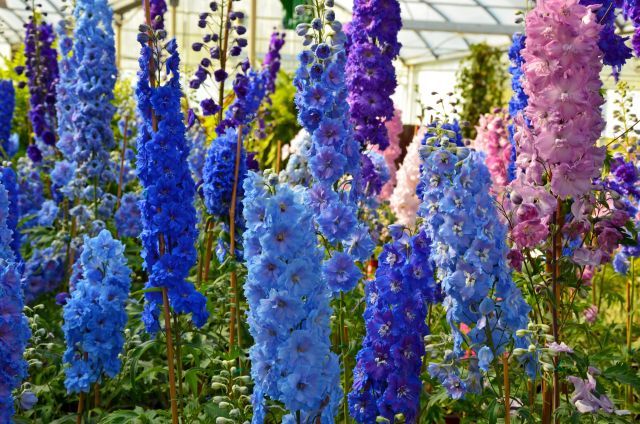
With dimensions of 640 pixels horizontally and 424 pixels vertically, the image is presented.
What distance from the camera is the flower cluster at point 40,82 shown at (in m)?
6.00

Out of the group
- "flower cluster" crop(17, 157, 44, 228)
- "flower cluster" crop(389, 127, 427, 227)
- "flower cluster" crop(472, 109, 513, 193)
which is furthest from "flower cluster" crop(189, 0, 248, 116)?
"flower cluster" crop(17, 157, 44, 228)

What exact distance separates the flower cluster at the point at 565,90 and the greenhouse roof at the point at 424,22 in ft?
55.5

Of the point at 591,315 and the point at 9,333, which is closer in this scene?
the point at 9,333

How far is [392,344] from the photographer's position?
2.72 metres

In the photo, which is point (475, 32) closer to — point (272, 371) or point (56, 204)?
point (56, 204)

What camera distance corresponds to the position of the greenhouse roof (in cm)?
2048

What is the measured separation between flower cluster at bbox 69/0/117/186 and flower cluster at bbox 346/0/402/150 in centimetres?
161

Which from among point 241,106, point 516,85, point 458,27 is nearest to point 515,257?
point 516,85

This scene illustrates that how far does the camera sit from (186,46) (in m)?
22.4

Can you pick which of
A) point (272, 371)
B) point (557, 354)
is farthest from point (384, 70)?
point (272, 371)

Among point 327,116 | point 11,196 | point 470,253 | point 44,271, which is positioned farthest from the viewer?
point 44,271

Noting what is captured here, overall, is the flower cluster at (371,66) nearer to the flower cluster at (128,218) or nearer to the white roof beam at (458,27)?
the flower cluster at (128,218)

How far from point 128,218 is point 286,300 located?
3.36 m

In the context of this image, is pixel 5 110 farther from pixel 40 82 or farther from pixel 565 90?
pixel 565 90
